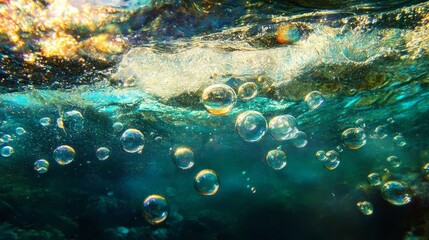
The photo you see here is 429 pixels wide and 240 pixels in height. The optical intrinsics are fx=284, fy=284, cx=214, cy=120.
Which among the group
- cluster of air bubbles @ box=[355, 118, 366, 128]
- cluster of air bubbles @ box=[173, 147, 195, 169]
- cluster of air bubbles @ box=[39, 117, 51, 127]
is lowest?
cluster of air bubbles @ box=[173, 147, 195, 169]

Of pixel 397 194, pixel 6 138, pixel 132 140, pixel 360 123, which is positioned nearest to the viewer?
pixel 132 140

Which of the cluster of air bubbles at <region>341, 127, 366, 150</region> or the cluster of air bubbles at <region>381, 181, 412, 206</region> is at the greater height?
the cluster of air bubbles at <region>341, 127, 366, 150</region>

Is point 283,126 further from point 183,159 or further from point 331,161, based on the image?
point 331,161

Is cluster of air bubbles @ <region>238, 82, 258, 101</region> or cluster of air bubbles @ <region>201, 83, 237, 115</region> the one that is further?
cluster of air bubbles @ <region>238, 82, 258, 101</region>

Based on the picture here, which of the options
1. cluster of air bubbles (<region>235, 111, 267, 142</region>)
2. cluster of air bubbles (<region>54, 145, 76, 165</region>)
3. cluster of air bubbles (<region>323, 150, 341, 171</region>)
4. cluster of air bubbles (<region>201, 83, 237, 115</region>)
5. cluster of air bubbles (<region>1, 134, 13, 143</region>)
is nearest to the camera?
cluster of air bubbles (<region>201, 83, 237, 115</region>)

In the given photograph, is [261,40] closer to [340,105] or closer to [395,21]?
[395,21]

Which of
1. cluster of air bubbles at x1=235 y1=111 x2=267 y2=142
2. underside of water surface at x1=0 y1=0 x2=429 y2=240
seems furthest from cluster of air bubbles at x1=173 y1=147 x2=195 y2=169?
cluster of air bubbles at x1=235 y1=111 x2=267 y2=142

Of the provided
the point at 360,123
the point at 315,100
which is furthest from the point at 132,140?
the point at 360,123

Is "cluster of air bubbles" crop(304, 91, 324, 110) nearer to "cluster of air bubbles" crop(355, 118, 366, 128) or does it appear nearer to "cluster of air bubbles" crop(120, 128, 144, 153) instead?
"cluster of air bubbles" crop(120, 128, 144, 153)

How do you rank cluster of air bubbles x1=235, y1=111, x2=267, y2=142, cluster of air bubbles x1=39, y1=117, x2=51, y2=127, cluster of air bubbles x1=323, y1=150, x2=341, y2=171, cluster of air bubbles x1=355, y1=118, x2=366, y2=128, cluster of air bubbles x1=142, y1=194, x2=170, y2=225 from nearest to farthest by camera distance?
cluster of air bubbles x1=235, y1=111, x2=267, y2=142 → cluster of air bubbles x1=142, y1=194, x2=170, y2=225 → cluster of air bubbles x1=323, y1=150, x2=341, y2=171 → cluster of air bubbles x1=39, y1=117, x2=51, y2=127 → cluster of air bubbles x1=355, y1=118, x2=366, y2=128

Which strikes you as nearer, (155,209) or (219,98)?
(219,98)
